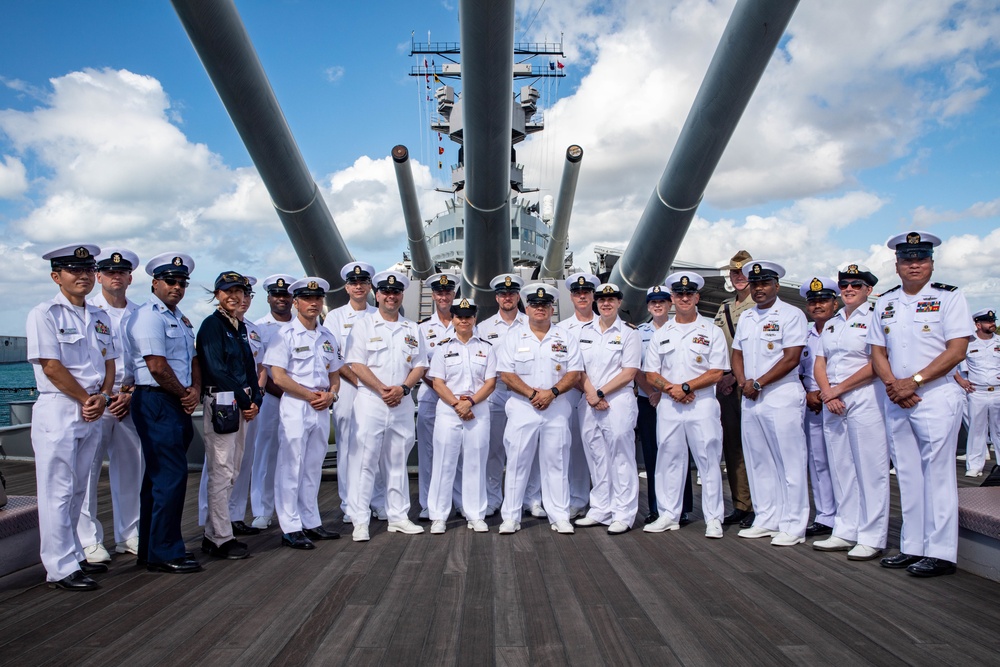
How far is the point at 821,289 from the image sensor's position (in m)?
4.43

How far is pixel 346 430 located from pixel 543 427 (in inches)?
51.9

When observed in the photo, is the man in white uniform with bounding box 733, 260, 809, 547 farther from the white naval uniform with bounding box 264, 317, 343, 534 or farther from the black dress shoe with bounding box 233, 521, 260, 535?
the black dress shoe with bounding box 233, 521, 260, 535

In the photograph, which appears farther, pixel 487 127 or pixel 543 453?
pixel 543 453

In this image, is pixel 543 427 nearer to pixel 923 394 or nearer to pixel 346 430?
pixel 346 430

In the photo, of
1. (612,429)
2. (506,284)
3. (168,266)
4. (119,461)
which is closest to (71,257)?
(168,266)

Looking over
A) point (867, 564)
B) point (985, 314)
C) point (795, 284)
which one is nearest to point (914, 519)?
point (867, 564)

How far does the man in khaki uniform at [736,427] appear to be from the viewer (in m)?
4.68

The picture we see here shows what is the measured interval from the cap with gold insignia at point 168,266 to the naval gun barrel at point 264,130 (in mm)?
1053

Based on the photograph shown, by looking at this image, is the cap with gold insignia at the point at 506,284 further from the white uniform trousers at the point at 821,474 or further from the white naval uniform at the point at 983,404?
the white naval uniform at the point at 983,404

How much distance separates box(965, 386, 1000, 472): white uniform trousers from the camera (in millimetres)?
7344

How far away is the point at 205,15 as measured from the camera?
3.67 meters

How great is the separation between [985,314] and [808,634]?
23.3ft

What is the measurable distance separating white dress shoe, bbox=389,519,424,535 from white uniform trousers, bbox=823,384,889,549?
7.96ft

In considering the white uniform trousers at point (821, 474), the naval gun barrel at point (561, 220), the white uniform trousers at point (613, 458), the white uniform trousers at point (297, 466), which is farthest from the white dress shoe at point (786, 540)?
the naval gun barrel at point (561, 220)
